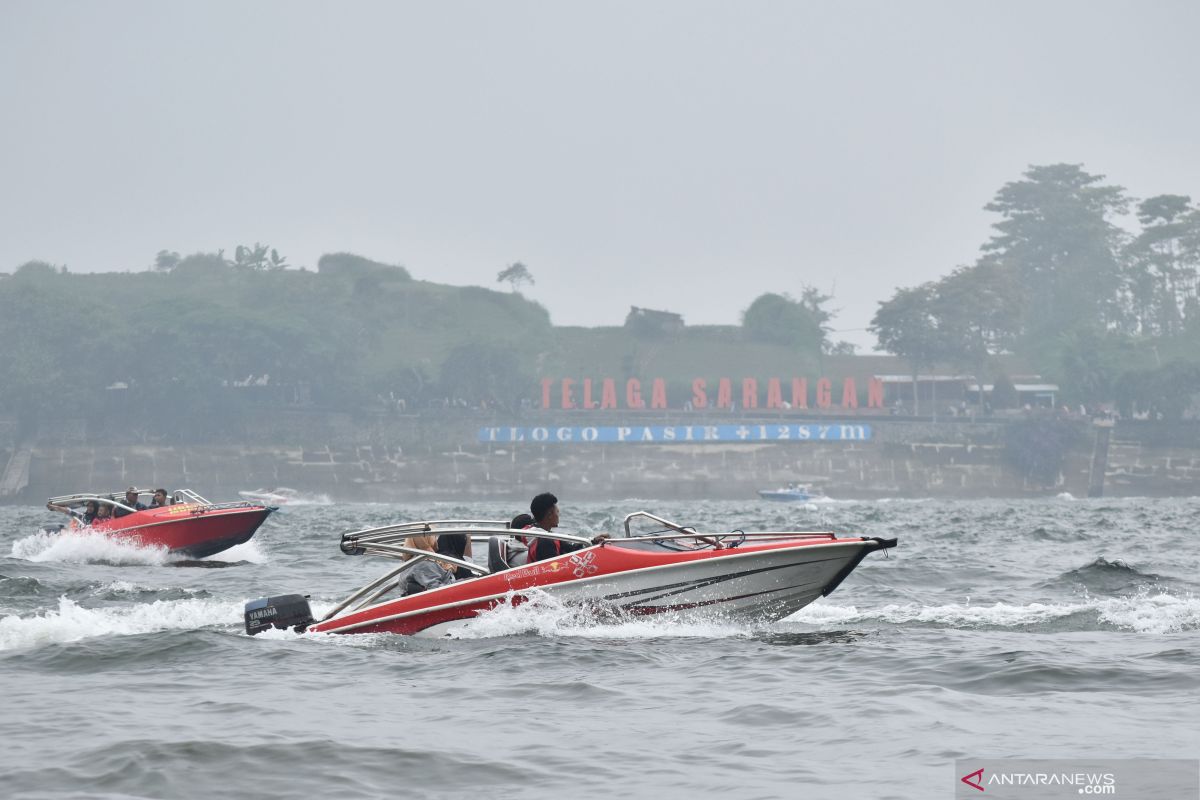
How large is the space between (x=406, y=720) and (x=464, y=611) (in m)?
3.60

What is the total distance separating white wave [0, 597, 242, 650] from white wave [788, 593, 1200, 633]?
20.9 ft

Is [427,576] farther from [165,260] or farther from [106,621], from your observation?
[165,260]

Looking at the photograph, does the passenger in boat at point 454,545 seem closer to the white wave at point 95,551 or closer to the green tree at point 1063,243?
the white wave at point 95,551

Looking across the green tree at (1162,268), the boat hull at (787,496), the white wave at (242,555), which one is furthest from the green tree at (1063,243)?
the white wave at (242,555)

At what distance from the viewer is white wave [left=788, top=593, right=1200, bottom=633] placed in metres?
14.9

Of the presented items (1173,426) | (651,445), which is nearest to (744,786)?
(651,445)

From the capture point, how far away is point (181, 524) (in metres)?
25.7

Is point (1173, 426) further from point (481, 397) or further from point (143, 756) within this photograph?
point (143, 756)

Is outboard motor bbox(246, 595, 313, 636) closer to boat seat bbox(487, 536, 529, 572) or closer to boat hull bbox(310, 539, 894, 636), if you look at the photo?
boat hull bbox(310, 539, 894, 636)

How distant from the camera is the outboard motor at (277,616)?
14.5 m

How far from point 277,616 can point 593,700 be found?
4.60 metres

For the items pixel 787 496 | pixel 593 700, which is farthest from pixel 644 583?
pixel 787 496

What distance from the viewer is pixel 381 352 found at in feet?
431

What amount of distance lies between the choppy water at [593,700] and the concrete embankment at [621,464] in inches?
3747
